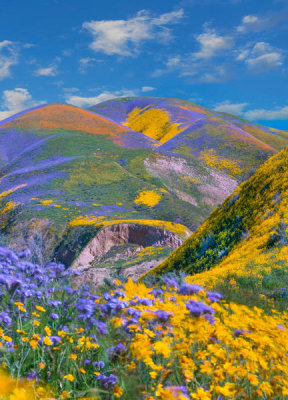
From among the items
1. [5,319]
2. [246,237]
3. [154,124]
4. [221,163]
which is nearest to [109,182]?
[221,163]

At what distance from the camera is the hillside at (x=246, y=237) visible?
9.10m

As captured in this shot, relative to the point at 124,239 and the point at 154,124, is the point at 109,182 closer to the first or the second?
the point at 124,239

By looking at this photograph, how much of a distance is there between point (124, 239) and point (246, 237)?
19.6 meters

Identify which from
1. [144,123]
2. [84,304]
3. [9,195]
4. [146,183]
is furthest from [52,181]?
[144,123]

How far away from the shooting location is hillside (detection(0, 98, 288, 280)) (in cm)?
3016

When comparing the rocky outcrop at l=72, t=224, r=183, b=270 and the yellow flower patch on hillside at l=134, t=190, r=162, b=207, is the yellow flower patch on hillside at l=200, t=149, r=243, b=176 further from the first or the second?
the rocky outcrop at l=72, t=224, r=183, b=270

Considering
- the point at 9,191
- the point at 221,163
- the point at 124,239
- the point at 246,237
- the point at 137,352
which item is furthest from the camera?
the point at 221,163

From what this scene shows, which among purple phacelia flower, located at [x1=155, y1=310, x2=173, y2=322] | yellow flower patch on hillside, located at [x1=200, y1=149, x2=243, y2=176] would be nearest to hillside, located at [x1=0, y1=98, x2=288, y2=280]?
yellow flower patch on hillside, located at [x1=200, y1=149, x2=243, y2=176]

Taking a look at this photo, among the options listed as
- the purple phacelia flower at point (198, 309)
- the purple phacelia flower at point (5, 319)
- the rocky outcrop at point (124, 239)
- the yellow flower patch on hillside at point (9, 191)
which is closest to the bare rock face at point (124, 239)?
the rocky outcrop at point (124, 239)

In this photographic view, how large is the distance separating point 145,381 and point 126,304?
0.76m

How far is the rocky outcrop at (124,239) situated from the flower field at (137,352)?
25.5 meters

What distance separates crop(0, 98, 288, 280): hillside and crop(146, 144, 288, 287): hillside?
3.28 metres

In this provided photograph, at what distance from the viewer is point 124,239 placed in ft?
101

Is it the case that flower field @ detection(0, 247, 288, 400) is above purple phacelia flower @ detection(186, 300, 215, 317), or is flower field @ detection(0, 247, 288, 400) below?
below
